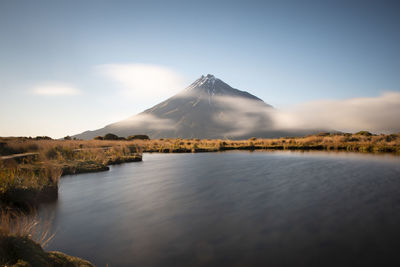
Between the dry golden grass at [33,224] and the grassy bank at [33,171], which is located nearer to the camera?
the dry golden grass at [33,224]

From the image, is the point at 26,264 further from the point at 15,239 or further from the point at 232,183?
the point at 232,183

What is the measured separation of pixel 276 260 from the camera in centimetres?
595

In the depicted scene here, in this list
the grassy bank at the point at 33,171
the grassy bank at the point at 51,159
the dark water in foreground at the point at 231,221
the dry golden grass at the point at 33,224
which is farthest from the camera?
the grassy bank at the point at 51,159

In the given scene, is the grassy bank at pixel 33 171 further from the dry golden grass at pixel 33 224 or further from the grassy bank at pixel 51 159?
the dry golden grass at pixel 33 224

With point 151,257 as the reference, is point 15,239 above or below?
above

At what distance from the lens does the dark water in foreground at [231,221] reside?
623 cm

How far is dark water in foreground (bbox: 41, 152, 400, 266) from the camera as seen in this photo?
623cm

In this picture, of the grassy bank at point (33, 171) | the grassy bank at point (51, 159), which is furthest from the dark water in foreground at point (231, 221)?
the grassy bank at point (51, 159)

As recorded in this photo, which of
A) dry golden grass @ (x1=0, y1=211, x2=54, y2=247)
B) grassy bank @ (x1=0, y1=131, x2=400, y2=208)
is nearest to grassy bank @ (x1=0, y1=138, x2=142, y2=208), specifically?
grassy bank @ (x1=0, y1=131, x2=400, y2=208)

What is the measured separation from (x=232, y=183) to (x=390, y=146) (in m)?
29.1

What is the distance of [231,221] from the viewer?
343 inches

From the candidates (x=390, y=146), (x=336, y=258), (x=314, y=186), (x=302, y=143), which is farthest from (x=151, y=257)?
(x=302, y=143)

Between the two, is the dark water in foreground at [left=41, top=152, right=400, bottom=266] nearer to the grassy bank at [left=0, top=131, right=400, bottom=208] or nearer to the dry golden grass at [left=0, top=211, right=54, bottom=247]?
the dry golden grass at [left=0, top=211, right=54, bottom=247]

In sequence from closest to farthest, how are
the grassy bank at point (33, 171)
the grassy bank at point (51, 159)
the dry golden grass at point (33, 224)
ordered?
the dry golden grass at point (33, 224), the grassy bank at point (33, 171), the grassy bank at point (51, 159)
